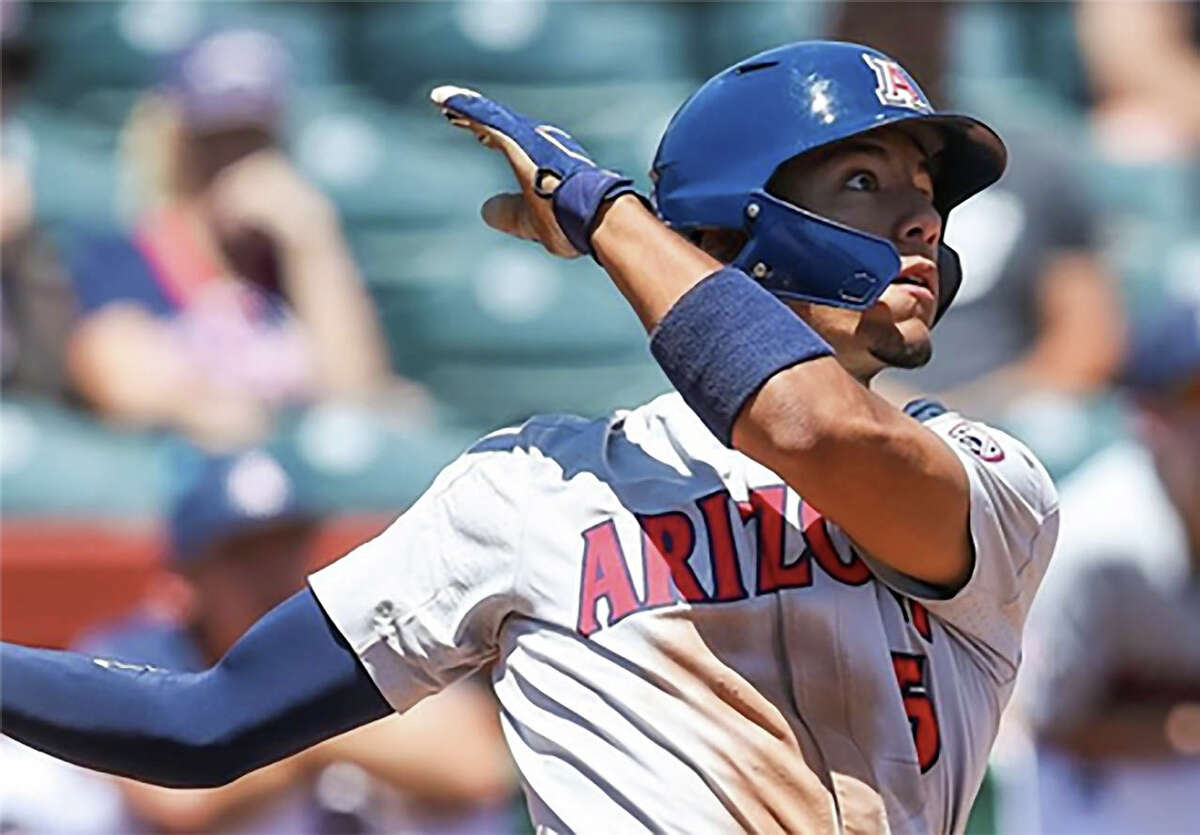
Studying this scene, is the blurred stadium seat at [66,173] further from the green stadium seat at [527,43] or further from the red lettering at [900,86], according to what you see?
the red lettering at [900,86]

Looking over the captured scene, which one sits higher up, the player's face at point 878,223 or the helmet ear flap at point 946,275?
the player's face at point 878,223

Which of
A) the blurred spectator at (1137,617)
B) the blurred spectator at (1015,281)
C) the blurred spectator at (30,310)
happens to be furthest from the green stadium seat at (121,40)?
the blurred spectator at (1137,617)

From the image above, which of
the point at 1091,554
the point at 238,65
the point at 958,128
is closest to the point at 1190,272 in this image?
the point at 1091,554

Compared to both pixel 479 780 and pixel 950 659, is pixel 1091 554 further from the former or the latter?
pixel 950 659

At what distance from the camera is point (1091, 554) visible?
4.66 m

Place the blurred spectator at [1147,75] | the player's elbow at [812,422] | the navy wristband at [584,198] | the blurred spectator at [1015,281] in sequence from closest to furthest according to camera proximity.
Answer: the player's elbow at [812,422] < the navy wristband at [584,198] < the blurred spectator at [1015,281] < the blurred spectator at [1147,75]

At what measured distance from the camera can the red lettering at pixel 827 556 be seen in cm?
249

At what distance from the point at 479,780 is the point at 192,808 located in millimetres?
498

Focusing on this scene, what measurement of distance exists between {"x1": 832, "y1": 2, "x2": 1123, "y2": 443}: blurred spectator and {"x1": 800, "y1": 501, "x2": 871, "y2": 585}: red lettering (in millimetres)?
2812

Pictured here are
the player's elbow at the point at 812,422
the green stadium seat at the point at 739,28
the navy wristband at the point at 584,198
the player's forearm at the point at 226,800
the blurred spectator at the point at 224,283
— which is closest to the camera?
the player's elbow at the point at 812,422

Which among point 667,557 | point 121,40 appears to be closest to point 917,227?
→ point 667,557

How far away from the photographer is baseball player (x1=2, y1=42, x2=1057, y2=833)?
2416 millimetres

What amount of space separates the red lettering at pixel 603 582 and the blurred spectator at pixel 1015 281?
9.38 ft

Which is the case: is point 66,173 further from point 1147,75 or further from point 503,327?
point 1147,75
